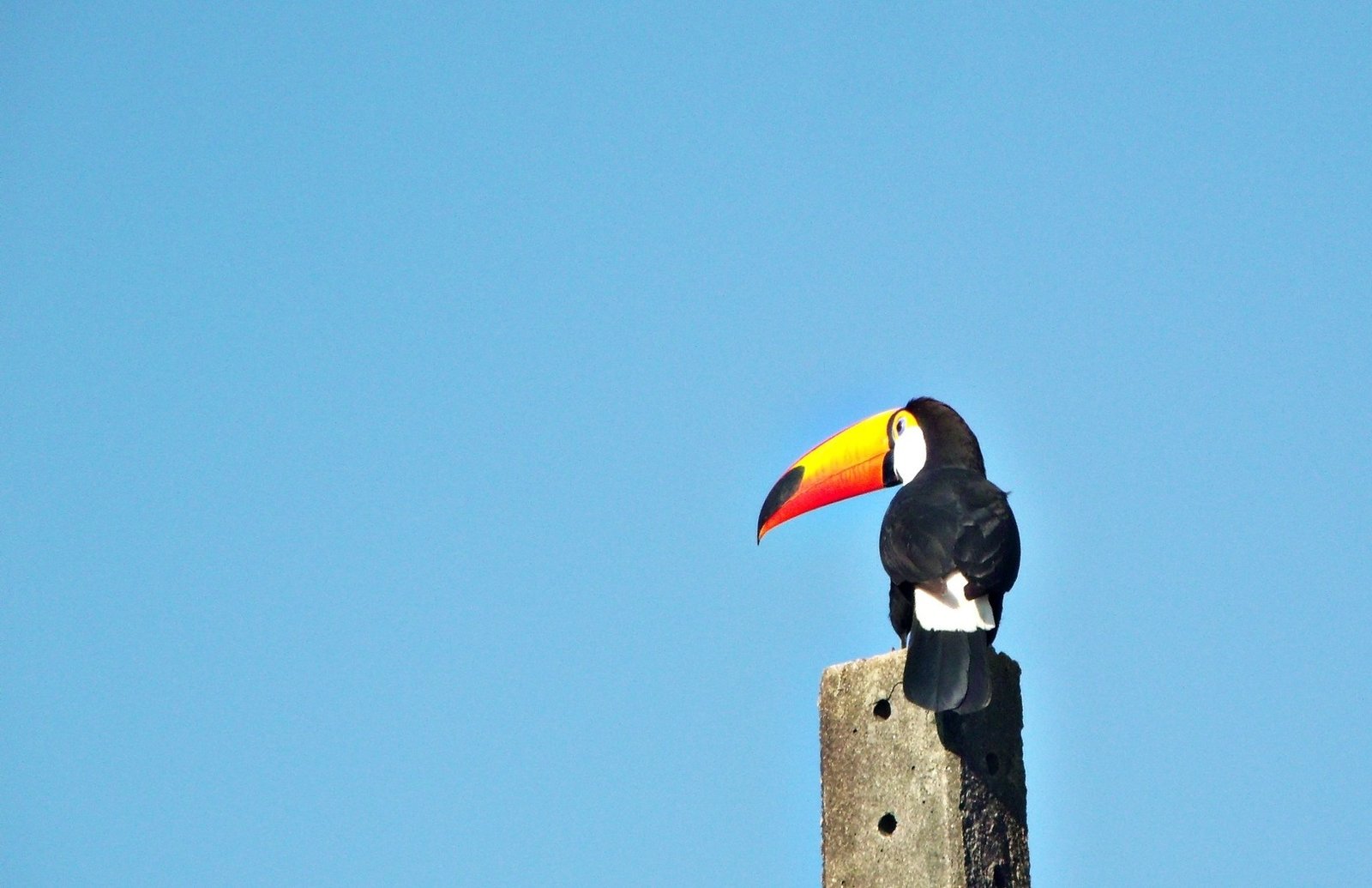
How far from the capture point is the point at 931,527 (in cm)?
916

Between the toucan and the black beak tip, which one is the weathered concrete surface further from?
the black beak tip

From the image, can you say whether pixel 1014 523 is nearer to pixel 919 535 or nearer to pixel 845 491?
pixel 919 535

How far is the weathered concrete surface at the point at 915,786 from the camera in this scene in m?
7.71

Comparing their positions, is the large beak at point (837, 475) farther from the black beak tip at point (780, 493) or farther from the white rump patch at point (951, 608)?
the white rump patch at point (951, 608)

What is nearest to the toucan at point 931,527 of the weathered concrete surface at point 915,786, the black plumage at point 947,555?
the black plumage at point 947,555

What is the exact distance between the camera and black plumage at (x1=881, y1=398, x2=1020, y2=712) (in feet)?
26.3

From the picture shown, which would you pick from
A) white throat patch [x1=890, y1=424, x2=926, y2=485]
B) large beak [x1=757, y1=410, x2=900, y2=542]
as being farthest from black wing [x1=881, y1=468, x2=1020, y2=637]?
large beak [x1=757, y1=410, x2=900, y2=542]

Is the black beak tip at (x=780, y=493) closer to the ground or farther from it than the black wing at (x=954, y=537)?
farther from it

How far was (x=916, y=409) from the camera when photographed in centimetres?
1087

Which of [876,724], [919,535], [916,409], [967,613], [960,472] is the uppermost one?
[916,409]

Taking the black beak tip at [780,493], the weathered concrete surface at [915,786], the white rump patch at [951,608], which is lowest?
the weathered concrete surface at [915,786]

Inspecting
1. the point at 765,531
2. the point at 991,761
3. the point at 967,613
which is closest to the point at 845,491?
the point at 765,531

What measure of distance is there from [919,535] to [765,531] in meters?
2.25

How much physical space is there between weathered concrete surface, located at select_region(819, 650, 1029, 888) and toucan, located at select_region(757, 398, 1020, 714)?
196 millimetres
